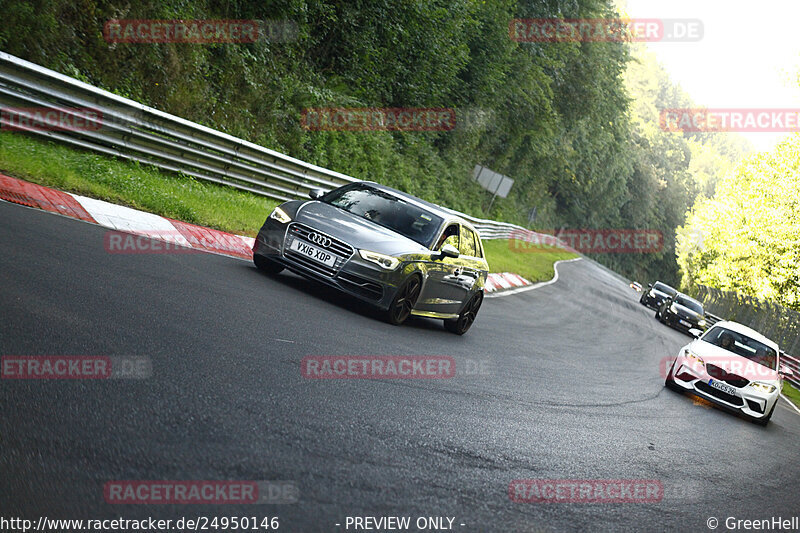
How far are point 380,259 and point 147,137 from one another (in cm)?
649

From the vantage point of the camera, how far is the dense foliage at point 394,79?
17.0 m

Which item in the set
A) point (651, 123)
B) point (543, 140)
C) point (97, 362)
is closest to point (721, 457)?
point (97, 362)

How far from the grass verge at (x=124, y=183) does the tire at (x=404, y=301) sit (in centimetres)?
420

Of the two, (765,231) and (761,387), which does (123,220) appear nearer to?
Result: (761,387)

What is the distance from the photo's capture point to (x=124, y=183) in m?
12.9

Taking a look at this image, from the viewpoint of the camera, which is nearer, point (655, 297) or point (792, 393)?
point (792, 393)

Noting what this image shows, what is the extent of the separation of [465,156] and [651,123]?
275ft

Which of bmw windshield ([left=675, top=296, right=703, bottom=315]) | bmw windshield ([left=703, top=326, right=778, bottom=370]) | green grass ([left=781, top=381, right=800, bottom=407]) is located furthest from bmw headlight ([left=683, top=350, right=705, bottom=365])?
bmw windshield ([left=675, top=296, right=703, bottom=315])

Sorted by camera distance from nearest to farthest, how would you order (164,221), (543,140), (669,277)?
(164,221) → (543,140) → (669,277)

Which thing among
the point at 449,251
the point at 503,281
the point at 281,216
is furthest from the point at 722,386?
the point at 503,281

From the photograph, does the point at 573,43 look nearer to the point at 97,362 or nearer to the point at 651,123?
the point at 97,362

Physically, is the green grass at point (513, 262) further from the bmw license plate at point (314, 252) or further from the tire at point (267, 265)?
the bmw license plate at point (314, 252)

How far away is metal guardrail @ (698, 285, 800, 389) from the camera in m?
33.4

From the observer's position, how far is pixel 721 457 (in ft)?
29.5
